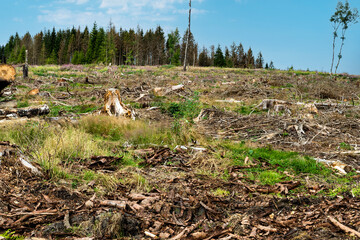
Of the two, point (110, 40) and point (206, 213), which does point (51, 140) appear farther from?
point (110, 40)

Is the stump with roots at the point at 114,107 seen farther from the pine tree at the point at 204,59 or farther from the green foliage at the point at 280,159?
the pine tree at the point at 204,59

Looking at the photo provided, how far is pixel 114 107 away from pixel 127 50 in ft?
220

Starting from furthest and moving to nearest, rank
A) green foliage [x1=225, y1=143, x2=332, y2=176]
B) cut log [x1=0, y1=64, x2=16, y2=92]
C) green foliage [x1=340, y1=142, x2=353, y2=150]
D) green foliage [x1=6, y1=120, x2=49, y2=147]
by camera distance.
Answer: cut log [x1=0, y1=64, x2=16, y2=92] → green foliage [x1=340, y1=142, x2=353, y2=150] → green foliage [x1=6, y1=120, x2=49, y2=147] → green foliage [x1=225, y1=143, x2=332, y2=176]

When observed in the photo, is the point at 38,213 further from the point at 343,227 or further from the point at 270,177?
the point at 270,177

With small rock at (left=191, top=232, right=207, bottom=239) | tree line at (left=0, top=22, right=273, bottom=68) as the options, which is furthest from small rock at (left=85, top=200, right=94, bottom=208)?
tree line at (left=0, top=22, right=273, bottom=68)

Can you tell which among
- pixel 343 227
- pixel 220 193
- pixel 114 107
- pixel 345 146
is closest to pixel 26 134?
pixel 114 107

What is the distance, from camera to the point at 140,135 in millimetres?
7496

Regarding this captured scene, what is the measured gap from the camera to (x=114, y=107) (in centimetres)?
1028

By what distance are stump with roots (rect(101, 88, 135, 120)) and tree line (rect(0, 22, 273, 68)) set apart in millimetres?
57771

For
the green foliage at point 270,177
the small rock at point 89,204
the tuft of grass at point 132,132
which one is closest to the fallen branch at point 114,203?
the small rock at point 89,204

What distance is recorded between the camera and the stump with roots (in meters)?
9.95

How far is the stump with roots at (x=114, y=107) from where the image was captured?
9.95m

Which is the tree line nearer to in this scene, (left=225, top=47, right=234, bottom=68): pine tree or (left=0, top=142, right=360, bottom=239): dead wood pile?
(left=225, top=47, right=234, bottom=68): pine tree

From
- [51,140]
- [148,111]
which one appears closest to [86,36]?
[148,111]
